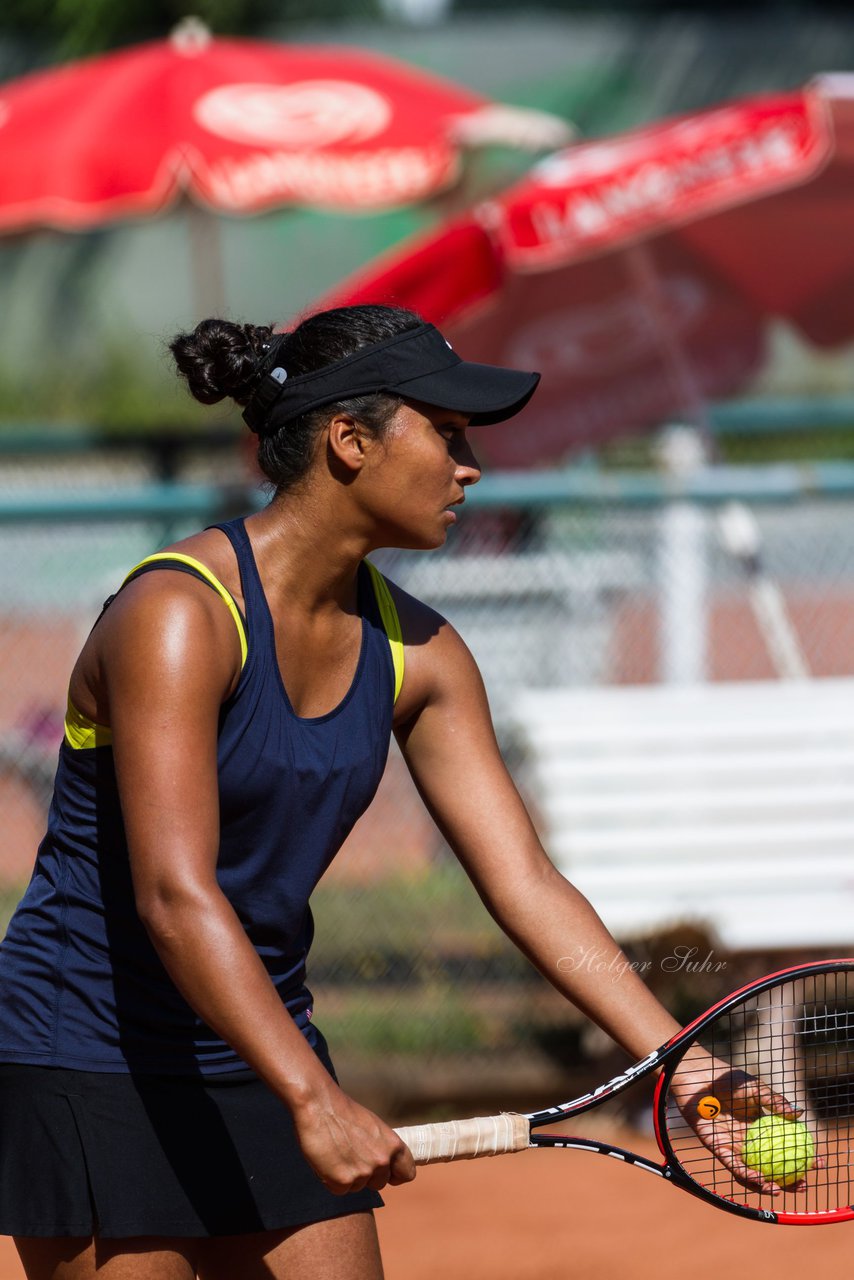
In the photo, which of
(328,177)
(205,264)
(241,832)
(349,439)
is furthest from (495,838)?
(205,264)

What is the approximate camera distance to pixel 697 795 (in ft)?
15.8

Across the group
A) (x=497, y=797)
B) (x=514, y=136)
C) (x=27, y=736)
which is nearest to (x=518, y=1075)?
(x=27, y=736)

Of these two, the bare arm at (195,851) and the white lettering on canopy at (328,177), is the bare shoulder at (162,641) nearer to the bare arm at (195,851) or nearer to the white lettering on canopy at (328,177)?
the bare arm at (195,851)

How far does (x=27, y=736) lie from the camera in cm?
484

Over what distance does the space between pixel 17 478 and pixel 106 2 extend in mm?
9070

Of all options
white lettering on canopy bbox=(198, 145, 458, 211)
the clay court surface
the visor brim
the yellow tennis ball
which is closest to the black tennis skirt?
the yellow tennis ball

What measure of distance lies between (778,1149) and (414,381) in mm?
1197

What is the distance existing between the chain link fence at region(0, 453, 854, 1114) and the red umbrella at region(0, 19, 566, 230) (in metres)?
3.28

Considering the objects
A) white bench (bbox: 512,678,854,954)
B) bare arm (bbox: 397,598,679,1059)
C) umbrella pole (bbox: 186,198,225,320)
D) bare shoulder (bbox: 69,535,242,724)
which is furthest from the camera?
umbrella pole (bbox: 186,198,225,320)

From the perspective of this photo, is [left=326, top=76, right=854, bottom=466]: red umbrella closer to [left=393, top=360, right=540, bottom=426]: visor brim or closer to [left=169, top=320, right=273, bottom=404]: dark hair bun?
[left=169, top=320, right=273, bottom=404]: dark hair bun

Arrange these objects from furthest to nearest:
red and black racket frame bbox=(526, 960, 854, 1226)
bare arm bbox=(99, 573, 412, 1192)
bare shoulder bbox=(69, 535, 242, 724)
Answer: red and black racket frame bbox=(526, 960, 854, 1226)
bare shoulder bbox=(69, 535, 242, 724)
bare arm bbox=(99, 573, 412, 1192)

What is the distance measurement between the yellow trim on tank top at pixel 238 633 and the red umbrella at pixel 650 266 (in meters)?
2.98

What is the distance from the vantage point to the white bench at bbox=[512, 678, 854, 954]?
4770 millimetres

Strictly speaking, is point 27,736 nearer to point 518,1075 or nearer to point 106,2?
point 518,1075
